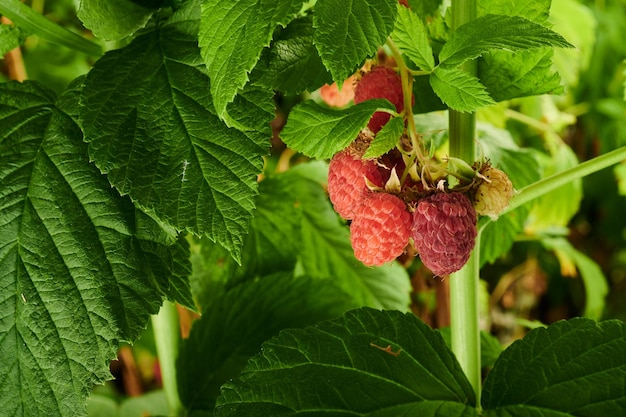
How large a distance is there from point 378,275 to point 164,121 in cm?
43

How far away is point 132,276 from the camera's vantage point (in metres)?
0.52

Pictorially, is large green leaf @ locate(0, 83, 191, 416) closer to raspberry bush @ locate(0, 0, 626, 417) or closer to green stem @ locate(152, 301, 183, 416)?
raspberry bush @ locate(0, 0, 626, 417)

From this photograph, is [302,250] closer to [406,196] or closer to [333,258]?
[333,258]

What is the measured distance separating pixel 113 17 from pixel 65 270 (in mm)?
204

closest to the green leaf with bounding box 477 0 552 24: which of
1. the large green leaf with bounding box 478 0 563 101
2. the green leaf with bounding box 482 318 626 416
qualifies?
the large green leaf with bounding box 478 0 563 101

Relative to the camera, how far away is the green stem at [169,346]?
75cm

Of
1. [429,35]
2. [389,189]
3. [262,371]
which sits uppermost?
[429,35]

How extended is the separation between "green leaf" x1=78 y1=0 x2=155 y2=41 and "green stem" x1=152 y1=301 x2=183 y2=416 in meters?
0.29

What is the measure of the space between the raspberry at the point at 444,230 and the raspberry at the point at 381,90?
8cm

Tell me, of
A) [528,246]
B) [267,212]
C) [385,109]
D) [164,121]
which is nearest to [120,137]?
[164,121]

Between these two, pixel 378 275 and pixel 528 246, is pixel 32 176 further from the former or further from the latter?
pixel 528 246

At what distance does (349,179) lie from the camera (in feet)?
1.73

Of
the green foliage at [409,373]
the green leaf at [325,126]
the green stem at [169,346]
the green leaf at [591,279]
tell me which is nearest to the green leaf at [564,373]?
the green foliage at [409,373]

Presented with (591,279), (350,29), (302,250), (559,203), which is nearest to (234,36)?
(350,29)
